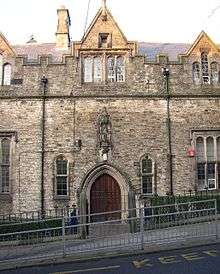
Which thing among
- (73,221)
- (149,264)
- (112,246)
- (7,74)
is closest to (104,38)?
(7,74)

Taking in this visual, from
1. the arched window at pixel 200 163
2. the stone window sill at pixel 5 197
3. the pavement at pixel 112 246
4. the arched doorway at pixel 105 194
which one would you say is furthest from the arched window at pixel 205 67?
the stone window sill at pixel 5 197

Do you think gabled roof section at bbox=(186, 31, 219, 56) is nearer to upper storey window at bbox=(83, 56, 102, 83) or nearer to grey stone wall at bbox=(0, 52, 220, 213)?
grey stone wall at bbox=(0, 52, 220, 213)

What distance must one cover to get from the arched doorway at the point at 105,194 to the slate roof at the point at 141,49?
7.87 m

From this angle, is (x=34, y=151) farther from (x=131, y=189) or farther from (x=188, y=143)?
(x=188, y=143)

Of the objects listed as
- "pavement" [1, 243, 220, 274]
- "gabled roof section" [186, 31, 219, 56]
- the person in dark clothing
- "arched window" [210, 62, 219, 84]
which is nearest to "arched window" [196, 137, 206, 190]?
"arched window" [210, 62, 219, 84]

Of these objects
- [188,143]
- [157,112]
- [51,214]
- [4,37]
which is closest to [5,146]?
[51,214]

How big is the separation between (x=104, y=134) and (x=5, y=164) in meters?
4.90

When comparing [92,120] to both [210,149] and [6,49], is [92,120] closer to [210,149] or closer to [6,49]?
[6,49]

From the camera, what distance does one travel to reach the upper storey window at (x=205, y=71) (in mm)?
21719

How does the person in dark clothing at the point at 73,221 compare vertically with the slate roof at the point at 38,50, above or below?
below

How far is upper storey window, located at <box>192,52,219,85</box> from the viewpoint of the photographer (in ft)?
71.3

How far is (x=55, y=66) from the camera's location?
21453 mm

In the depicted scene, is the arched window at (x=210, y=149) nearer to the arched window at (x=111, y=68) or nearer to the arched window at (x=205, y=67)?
the arched window at (x=205, y=67)

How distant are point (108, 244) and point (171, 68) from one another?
11.5m
